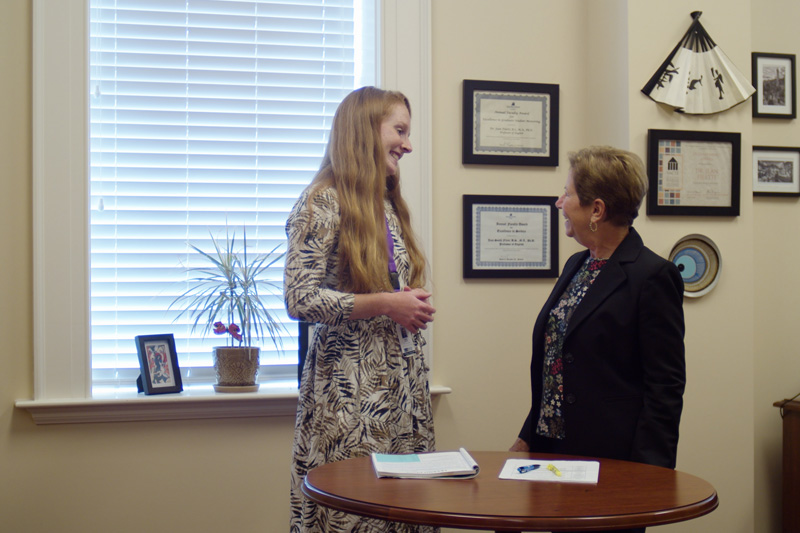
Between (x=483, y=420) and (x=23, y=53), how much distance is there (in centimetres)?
218

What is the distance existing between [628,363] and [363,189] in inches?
32.3

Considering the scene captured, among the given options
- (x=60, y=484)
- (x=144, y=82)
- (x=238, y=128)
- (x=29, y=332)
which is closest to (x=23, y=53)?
(x=144, y=82)

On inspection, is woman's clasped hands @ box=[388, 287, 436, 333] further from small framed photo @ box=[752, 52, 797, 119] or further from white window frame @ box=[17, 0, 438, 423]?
small framed photo @ box=[752, 52, 797, 119]

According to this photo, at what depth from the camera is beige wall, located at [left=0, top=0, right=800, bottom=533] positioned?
2551 millimetres

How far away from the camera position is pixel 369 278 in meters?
1.90

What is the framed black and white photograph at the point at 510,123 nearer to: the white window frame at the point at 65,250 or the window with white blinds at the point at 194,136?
the window with white blinds at the point at 194,136

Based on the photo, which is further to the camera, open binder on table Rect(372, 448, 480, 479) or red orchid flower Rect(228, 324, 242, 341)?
red orchid flower Rect(228, 324, 242, 341)

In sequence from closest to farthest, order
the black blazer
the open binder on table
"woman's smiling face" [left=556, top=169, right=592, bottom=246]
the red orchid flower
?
the open binder on table, the black blazer, "woman's smiling face" [left=556, top=169, right=592, bottom=246], the red orchid flower

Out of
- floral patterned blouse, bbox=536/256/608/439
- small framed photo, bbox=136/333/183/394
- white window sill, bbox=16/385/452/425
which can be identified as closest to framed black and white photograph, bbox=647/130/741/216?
floral patterned blouse, bbox=536/256/608/439

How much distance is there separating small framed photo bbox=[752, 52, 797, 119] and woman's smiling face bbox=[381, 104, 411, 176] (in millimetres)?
1753

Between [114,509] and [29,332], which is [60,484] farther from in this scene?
[29,332]

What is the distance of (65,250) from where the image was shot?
2564mm

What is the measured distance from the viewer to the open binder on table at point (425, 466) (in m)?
1.42

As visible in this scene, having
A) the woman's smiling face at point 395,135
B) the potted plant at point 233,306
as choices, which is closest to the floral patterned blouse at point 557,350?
the woman's smiling face at point 395,135
